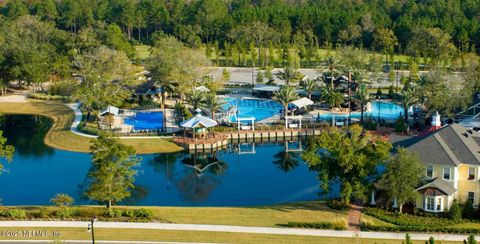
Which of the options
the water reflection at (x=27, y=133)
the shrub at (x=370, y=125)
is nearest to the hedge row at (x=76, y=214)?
the water reflection at (x=27, y=133)

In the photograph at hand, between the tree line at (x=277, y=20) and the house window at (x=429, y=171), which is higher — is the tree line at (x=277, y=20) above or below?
above

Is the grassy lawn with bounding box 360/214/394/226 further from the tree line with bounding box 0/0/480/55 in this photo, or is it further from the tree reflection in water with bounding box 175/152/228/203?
the tree line with bounding box 0/0/480/55

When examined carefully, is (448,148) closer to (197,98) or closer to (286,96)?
(286,96)

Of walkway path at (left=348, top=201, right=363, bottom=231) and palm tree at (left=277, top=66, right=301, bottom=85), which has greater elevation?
palm tree at (left=277, top=66, right=301, bottom=85)

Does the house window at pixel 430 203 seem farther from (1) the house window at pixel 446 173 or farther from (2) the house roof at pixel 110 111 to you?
(2) the house roof at pixel 110 111

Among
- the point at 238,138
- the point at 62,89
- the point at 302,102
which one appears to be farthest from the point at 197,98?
the point at 62,89

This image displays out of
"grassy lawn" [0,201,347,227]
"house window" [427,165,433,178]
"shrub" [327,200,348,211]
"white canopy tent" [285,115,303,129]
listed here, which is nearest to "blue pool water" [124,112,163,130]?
"white canopy tent" [285,115,303,129]
